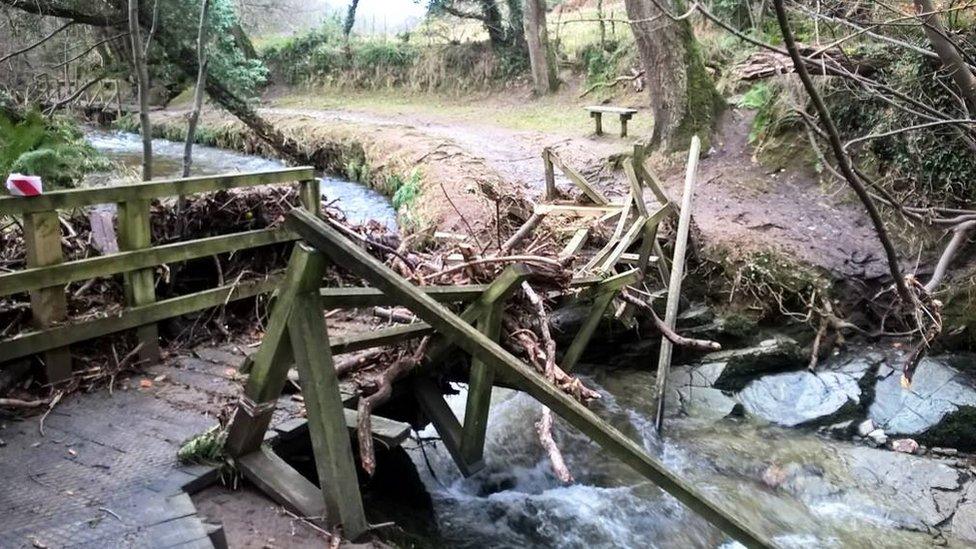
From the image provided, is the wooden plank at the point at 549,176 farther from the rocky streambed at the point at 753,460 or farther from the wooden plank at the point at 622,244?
the rocky streambed at the point at 753,460

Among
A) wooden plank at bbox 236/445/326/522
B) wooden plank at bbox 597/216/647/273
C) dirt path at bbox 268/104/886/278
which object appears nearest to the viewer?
wooden plank at bbox 236/445/326/522

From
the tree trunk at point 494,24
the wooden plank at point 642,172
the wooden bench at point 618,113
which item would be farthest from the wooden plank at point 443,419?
the tree trunk at point 494,24

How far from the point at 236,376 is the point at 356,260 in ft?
7.56

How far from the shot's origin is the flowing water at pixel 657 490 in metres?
6.09

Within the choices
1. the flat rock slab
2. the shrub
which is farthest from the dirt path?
the shrub

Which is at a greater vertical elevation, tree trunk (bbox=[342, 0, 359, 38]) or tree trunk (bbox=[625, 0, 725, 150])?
tree trunk (bbox=[342, 0, 359, 38])

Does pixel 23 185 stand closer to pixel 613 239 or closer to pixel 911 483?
pixel 613 239

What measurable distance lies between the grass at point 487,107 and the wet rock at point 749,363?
7.78m

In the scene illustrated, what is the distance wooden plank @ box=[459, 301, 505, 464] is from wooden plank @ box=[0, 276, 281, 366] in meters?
2.20

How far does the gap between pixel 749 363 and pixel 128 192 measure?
6666mm

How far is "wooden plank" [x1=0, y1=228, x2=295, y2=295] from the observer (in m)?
4.74

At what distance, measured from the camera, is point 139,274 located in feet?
17.6

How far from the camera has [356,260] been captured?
3500 millimetres

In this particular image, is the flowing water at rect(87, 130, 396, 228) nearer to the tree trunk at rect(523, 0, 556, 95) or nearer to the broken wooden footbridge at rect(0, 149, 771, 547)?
the broken wooden footbridge at rect(0, 149, 771, 547)
